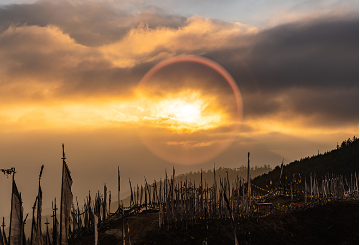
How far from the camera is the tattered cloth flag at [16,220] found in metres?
30.8

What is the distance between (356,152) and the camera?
103625 millimetres

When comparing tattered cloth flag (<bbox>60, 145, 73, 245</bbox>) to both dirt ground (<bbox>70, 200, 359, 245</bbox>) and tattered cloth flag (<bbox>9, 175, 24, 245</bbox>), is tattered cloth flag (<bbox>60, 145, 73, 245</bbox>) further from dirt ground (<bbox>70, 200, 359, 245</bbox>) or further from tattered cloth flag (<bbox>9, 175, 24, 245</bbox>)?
dirt ground (<bbox>70, 200, 359, 245</bbox>)

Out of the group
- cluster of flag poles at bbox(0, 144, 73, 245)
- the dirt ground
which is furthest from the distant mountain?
cluster of flag poles at bbox(0, 144, 73, 245)

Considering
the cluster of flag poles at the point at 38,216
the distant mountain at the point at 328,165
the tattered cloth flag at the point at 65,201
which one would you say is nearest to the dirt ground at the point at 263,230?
the cluster of flag poles at the point at 38,216

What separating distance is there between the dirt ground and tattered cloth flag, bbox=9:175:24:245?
9.69m

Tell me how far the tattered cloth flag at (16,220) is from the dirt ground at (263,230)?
969 cm

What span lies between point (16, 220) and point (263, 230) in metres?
26.0

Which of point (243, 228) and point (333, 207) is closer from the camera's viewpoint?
point (243, 228)

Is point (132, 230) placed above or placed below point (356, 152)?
below

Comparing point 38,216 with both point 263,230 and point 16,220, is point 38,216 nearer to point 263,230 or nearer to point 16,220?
point 16,220

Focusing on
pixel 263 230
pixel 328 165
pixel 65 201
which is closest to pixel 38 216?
pixel 65 201

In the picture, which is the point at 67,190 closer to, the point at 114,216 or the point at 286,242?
the point at 114,216

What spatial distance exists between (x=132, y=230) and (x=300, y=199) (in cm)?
3155

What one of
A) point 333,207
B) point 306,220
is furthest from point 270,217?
point 333,207
